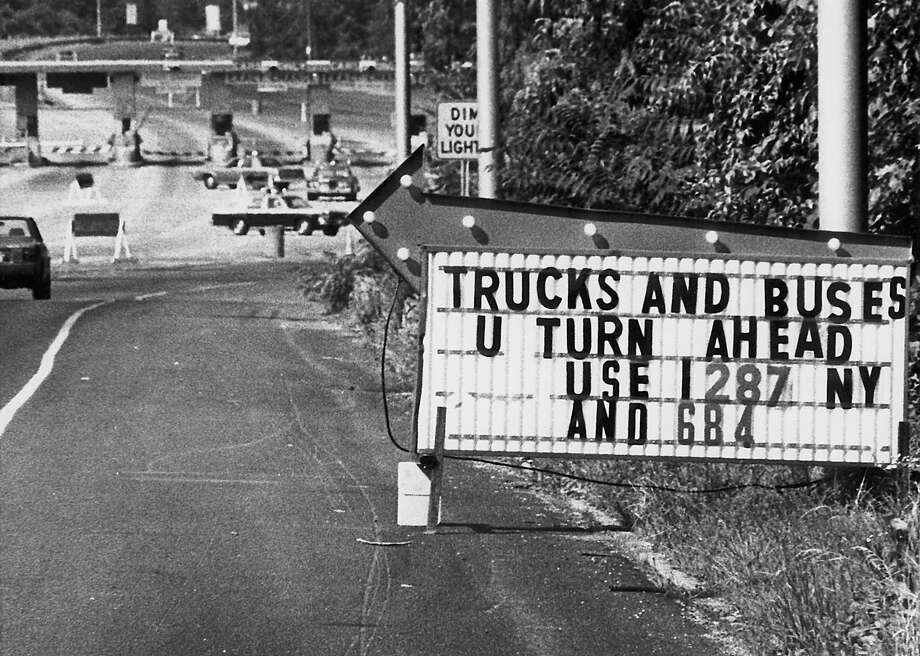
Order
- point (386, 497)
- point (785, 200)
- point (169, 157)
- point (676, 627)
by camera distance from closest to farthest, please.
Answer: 1. point (676, 627)
2. point (386, 497)
3. point (785, 200)
4. point (169, 157)

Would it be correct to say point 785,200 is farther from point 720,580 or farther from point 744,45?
point 720,580

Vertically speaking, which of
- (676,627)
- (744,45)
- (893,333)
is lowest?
(676,627)

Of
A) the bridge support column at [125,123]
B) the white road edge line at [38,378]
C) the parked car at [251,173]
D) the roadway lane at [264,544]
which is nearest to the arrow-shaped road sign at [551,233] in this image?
the roadway lane at [264,544]

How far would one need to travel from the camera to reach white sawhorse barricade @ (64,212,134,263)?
4675cm

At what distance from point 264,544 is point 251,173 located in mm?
68930

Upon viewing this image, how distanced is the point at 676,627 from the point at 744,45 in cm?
727

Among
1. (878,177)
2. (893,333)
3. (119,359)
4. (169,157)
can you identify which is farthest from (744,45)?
(169,157)

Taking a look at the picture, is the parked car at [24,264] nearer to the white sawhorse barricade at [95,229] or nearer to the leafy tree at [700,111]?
the leafy tree at [700,111]

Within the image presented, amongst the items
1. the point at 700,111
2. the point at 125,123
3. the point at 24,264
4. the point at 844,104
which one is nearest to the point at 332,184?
the point at 125,123

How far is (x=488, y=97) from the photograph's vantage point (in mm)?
19609

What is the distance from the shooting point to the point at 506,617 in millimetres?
8188

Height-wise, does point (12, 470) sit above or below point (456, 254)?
below

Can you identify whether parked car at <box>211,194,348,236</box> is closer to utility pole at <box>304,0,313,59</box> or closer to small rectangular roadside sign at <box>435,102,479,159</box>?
small rectangular roadside sign at <box>435,102,479,159</box>

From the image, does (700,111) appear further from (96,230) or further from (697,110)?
(96,230)
